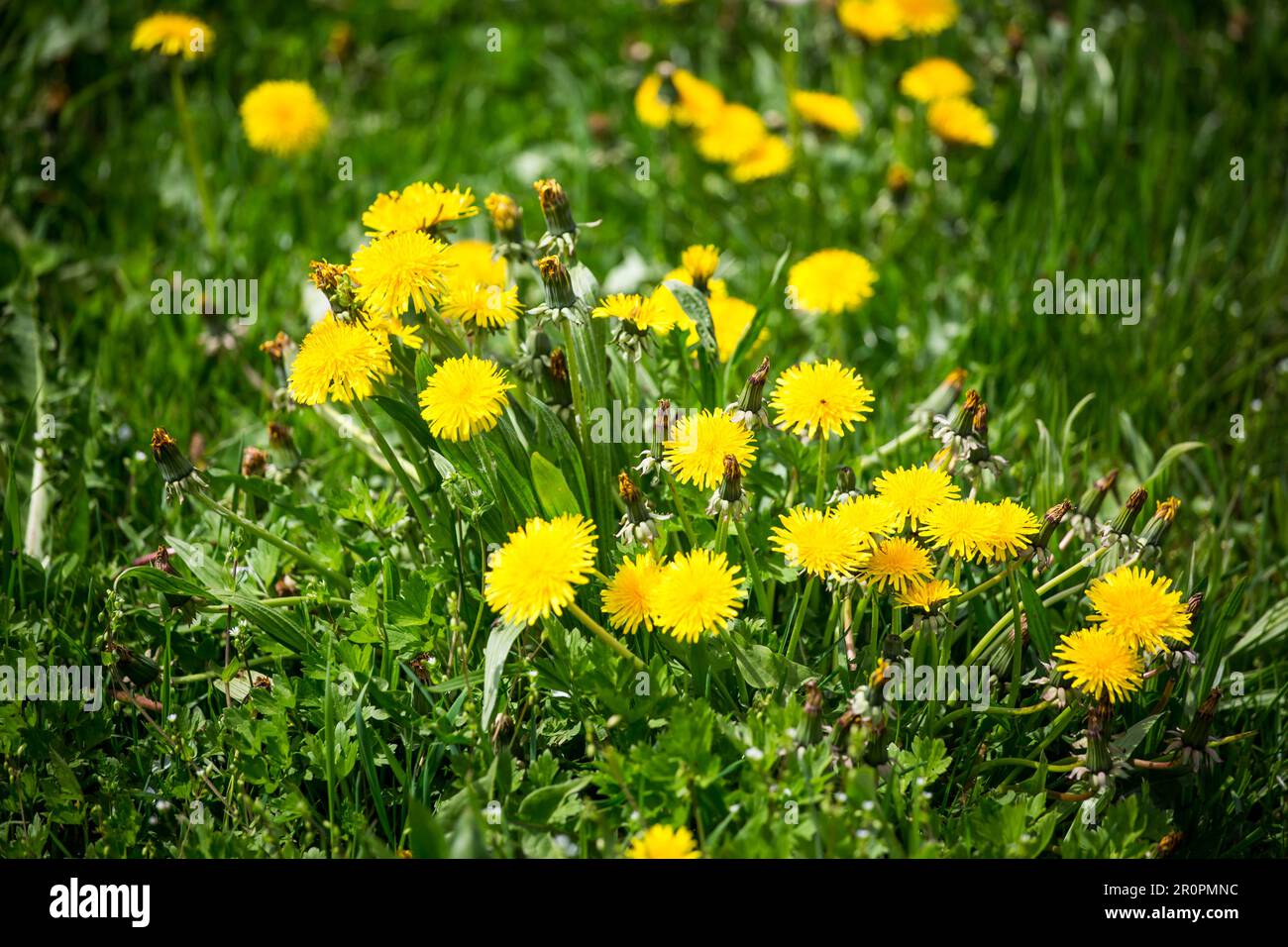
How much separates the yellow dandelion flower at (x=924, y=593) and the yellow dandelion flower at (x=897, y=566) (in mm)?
12

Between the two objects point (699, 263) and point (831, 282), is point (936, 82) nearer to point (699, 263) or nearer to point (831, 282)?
point (831, 282)

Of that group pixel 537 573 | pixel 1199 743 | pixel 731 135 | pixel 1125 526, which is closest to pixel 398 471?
pixel 537 573

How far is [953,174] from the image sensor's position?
3.74m

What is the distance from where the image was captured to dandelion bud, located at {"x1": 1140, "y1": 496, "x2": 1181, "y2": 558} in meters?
1.94

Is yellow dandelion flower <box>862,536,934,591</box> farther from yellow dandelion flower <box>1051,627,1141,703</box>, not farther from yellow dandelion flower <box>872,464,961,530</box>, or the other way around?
yellow dandelion flower <box>1051,627,1141,703</box>

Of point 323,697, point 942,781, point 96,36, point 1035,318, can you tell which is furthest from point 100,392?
point 1035,318

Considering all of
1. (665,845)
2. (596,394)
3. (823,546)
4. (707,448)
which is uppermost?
(596,394)

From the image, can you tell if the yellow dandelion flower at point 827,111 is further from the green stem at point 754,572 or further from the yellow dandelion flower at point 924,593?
the yellow dandelion flower at point 924,593

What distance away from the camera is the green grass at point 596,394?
6.22ft

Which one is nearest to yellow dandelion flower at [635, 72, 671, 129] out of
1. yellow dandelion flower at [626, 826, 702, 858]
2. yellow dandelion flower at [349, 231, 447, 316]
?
yellow dandelion flower at [349, 231, 447, 316]

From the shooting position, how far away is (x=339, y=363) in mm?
1881

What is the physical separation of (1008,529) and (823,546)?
A: 30 cm

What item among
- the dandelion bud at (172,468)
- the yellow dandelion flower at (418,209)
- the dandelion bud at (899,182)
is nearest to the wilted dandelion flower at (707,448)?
the yellow dandelion flower at (418,209)

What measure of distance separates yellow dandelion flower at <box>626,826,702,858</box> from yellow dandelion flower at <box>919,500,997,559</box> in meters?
0.60
